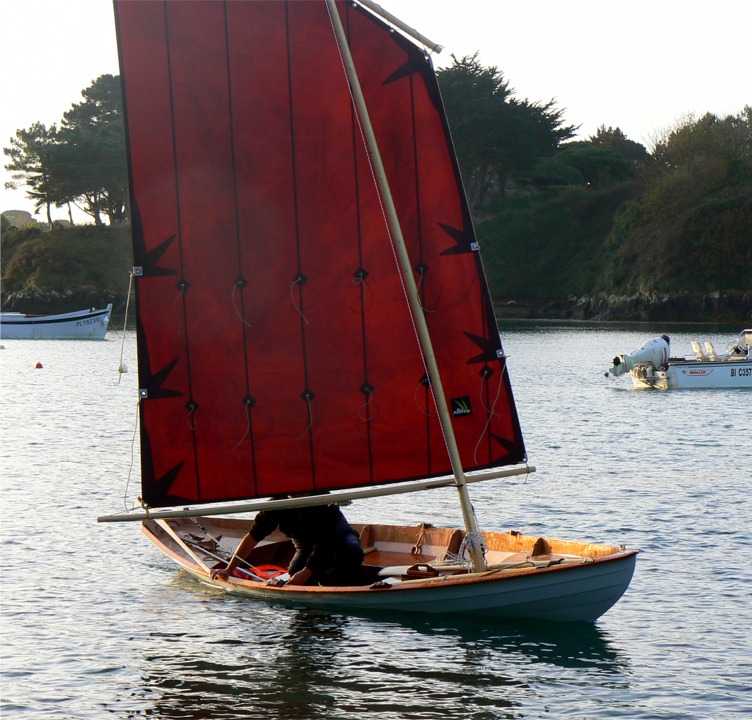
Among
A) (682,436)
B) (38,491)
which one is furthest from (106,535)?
(682,436)

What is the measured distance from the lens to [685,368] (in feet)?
164

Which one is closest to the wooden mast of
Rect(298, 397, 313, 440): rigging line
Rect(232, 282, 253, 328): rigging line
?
Rect(298, 397, 313, 440): rigging line

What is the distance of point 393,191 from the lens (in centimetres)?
1376

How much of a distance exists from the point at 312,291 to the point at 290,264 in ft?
1.34

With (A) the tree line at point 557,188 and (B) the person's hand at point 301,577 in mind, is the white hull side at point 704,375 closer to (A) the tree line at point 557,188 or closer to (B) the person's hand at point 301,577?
(B) the person's hand at point 301,577

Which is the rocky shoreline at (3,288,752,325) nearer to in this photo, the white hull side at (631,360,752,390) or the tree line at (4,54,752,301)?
the tree line at (4,54,752,301)

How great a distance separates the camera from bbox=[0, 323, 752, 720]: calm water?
1247 centimetres

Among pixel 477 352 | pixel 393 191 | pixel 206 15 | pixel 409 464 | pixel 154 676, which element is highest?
pixel 206 15

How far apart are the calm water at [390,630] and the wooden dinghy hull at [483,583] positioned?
0.36m

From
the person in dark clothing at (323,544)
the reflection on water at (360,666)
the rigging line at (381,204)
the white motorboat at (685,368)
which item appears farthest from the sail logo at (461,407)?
the white motorboat at (685,368)

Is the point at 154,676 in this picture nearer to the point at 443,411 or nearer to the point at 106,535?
the point at 443,411

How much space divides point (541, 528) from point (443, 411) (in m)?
8.61

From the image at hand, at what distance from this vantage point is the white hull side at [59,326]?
97.5 metres

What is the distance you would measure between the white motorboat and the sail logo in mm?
37168
